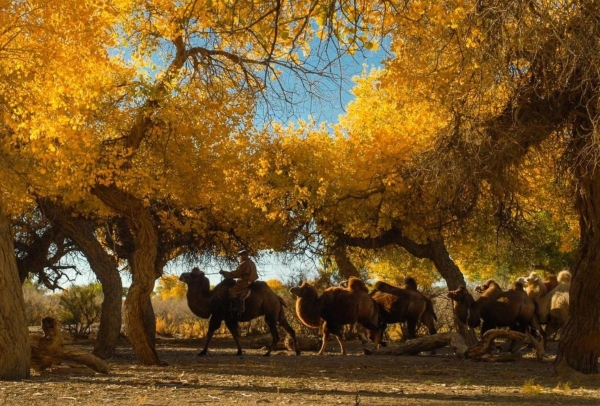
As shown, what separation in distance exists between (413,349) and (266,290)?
370 centimetres

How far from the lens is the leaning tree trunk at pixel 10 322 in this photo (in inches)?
475

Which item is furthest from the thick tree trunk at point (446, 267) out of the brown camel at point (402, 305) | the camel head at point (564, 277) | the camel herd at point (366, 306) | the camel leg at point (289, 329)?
the camel leg at point (289, 329)

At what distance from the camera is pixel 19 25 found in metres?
12.7

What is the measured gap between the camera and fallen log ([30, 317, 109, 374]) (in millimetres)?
13625

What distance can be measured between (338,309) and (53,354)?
8817 mm

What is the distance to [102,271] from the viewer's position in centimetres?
2127

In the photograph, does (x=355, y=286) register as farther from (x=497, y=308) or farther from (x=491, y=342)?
(x=491, y=342)

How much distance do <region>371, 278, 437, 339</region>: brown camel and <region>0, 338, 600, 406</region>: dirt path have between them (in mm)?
3758

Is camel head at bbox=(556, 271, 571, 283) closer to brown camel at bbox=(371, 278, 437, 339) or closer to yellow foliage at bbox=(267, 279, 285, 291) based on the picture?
brown camel at bbox=(371, 278, 437, 339)

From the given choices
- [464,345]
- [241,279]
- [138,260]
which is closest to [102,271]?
[241,279]

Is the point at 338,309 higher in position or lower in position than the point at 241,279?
lower

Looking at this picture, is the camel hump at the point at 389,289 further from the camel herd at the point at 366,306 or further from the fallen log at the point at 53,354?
the fallen log at the point at 53,354

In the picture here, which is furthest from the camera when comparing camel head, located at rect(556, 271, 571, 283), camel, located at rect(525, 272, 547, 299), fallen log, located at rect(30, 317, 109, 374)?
camel, located at rect(525, 272, 547, 299)

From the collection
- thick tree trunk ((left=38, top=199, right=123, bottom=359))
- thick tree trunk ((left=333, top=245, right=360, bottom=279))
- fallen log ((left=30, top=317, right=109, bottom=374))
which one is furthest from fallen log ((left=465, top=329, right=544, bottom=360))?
thick tree trunk ((left=38, top=199, right=123, bottom=359))
